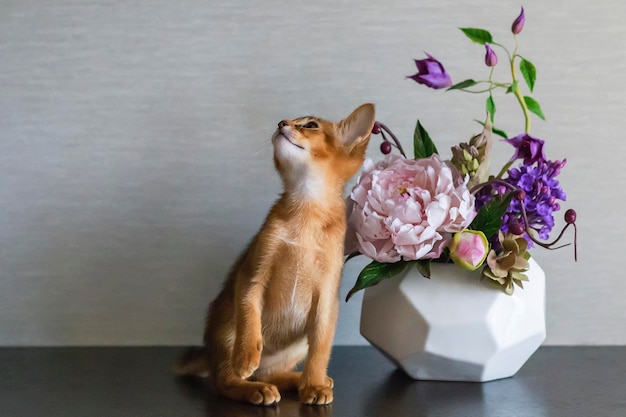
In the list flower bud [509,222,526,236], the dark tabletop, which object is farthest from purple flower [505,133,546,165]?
the dark tabletop

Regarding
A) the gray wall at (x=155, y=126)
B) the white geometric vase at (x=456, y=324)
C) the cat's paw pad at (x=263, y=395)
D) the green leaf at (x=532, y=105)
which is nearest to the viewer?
the cat's paw pad at (x=263, y=395)

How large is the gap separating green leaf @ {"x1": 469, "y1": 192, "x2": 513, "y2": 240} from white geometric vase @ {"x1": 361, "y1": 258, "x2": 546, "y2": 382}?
6 centimetres

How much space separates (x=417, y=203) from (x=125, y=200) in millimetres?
569

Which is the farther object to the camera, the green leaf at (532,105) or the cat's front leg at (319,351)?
the green leaf at (532,105)

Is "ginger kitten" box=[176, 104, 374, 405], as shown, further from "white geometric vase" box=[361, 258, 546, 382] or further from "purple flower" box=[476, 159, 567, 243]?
"purple flower" box=[476, 159, 567, 243]

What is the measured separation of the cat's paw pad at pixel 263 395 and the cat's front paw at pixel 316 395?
0.04 metres

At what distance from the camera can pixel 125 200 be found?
1266mm

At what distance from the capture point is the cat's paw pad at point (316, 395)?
34.5 inches

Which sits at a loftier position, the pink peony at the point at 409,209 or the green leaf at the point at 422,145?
the green leaf at the point at 422,145

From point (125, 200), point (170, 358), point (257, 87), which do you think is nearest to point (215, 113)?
point (257, 87)

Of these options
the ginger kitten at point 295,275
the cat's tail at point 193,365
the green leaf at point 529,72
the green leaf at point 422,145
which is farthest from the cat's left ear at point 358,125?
the cat's tail at point 193,365

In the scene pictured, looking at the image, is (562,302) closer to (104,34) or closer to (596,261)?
(596,261)

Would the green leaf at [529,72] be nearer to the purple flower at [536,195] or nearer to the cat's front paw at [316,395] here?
the purple flower at [536,195]

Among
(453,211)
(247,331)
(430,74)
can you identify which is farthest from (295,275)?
(430,74)
